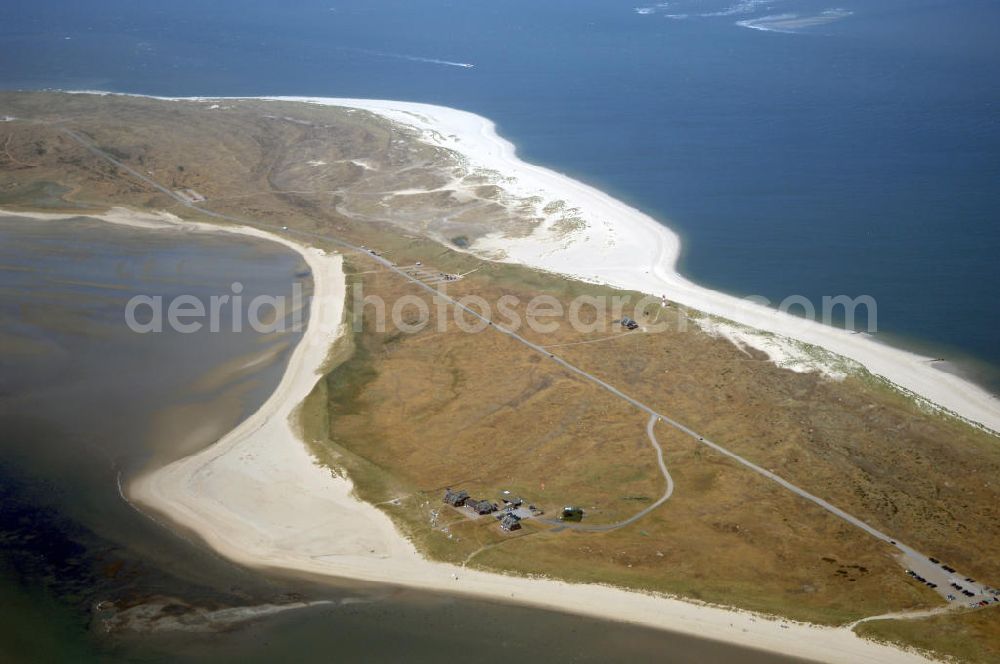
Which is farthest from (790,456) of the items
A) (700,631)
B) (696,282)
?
(696,282)

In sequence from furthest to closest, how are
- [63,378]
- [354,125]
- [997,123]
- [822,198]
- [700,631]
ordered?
[354,125]
[997,123]
[822,198]
[63,378]
[700,631]

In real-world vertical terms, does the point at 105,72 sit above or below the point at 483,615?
above

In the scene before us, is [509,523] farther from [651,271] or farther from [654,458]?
[651,271]

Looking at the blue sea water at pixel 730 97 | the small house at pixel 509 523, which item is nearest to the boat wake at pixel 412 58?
the blue sea water at pixel 730 97

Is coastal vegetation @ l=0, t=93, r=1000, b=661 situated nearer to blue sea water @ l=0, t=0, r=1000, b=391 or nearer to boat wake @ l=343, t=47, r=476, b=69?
blue sea water @ l=0, t=0, r=1000, b=391

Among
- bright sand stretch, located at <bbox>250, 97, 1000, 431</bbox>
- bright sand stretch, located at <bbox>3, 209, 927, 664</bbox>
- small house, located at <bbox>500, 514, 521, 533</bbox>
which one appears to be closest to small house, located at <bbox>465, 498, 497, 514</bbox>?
small house, located at <bbox>500, 514, 521, 533</bbox>

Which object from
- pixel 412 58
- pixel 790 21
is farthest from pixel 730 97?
pixel 790 21

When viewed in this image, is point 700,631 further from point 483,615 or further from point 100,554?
point 100,554
